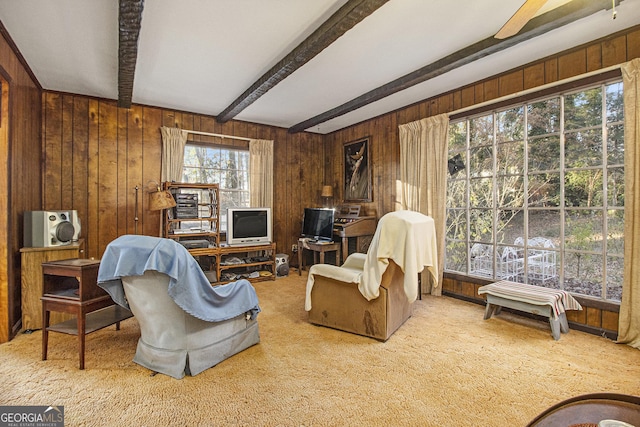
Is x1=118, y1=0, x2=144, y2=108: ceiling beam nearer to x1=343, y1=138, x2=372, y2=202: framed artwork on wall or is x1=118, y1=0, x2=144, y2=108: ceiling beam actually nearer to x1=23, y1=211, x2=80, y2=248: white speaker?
x1=23, y1=211, x2=80, y2=248: white speaker

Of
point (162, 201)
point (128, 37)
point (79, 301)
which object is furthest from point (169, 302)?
point (162, 201)

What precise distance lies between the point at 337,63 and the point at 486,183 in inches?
85.0

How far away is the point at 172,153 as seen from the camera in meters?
4.54

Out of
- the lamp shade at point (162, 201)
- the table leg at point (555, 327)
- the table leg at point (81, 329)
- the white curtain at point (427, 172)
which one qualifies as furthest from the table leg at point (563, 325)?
the lamp shade at point (162, 201)

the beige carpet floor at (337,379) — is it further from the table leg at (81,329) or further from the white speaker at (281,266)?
the white speaker at (281,266)

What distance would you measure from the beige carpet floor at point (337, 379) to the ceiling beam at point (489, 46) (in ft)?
8.15

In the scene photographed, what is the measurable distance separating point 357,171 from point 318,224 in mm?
1132

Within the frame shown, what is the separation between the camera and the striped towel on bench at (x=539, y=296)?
2654 mm

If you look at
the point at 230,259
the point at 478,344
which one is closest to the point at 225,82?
the point at 230,259

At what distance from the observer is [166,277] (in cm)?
194

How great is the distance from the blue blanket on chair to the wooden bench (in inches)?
98.1

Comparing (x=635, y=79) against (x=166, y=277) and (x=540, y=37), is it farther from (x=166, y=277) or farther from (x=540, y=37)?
(x=166, y=277)

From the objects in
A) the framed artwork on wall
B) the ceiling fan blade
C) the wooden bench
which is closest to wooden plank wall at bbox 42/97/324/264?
the framed artwork on wall

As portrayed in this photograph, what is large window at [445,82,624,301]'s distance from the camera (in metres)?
2.74
